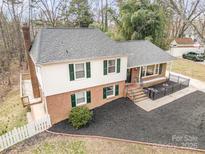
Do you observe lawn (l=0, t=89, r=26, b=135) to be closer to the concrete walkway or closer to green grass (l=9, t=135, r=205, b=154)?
green grass (l=9, t=135, r=205, b=154)

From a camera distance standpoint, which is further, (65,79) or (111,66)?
(111,66)

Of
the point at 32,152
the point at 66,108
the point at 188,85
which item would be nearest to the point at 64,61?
the point at 66,108

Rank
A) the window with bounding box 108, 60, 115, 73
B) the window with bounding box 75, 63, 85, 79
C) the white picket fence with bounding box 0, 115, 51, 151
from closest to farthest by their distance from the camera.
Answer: the white picket fence with bounding box 0, 115, 51, 151 < the window with bounding box 75, 63, 85, 79 < the window with bounding box 108, 60, 115, 73

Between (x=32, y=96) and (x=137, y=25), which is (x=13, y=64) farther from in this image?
(x=137, y=25)

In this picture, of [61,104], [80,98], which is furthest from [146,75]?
[61,104]

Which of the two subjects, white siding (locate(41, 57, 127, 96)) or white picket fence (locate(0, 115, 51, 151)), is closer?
white picket fence (locate(0, 115, 51, 151))

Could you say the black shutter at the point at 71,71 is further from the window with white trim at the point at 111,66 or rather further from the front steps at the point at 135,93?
the front steps at the point at 135,93

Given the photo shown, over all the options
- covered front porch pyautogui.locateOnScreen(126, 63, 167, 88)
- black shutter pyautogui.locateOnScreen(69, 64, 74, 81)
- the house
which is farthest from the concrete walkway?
black shutter pyautogui.locateOnScreen(69, 64, 74, 81)

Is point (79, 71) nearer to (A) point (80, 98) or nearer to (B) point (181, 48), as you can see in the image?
(A) point (80, 98)
